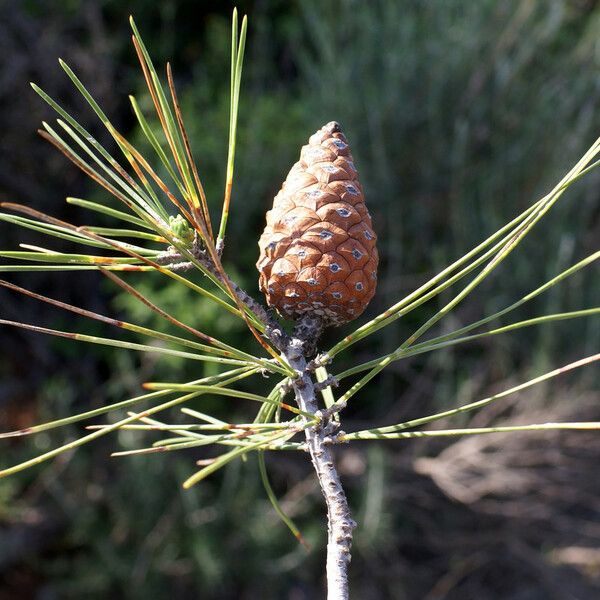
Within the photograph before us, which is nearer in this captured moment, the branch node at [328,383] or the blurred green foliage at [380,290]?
the branch node at [328,383]

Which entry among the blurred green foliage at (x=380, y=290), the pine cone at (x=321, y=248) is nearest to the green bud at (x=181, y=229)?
the pine cone at (x=321, y=248)

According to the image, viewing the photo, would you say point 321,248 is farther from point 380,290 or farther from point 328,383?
point 380,290

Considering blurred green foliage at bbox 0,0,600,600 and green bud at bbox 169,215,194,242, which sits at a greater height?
blurred green foliage at bbox 0,0,600,600

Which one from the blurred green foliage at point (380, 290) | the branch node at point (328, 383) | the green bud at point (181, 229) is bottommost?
the branch node at point (328, 383)

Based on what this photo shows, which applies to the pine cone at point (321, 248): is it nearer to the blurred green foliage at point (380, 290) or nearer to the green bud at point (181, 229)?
the green bud at point (181, 229)

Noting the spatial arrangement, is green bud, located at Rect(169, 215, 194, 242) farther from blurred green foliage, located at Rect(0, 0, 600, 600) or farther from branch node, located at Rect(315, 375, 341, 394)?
blurred green foliage, located at Rect(0, 0, 600, 600)

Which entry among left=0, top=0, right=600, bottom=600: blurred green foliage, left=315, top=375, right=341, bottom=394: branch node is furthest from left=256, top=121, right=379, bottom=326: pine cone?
left=0, top=0, right=600, bottom=600: blurred green foliage

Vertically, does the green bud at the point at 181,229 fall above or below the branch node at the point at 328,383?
above

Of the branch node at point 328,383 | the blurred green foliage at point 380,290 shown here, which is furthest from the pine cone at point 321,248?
the blurred green foliage at point 380,290
